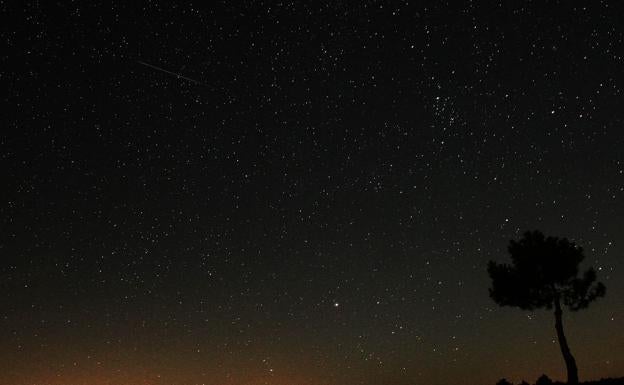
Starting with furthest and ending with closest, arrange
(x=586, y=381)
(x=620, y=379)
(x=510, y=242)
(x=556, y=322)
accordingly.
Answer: (x=510, y=242) < (x=556, y=322) < (x=586, y=381) < (x=620, y=379)

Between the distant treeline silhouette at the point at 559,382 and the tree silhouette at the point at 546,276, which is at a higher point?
the tree silhouette at the point at 546,276

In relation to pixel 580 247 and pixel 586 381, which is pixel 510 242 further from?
pixel 586 381

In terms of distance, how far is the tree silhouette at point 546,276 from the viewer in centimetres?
2716

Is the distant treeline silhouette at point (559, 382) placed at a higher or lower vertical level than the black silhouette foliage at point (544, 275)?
lower

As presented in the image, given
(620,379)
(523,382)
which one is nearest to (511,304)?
(523,382)

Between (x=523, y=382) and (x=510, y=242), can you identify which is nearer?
(x=523, y=382)

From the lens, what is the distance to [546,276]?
27.4m

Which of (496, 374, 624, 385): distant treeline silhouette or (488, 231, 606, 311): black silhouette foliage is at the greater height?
(488, 231, 606, 311): black silhouette foliage

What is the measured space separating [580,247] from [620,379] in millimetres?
6156

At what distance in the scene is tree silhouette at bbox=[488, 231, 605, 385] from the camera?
89.1 feet

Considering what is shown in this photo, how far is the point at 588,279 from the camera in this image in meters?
27.2

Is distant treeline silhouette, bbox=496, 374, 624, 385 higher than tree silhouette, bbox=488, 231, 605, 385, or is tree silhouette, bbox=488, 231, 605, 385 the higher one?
tree silhouette, bbox=488, 231, 605, 385

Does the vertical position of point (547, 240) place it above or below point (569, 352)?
above

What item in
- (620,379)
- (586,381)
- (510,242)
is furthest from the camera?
(510,242)
